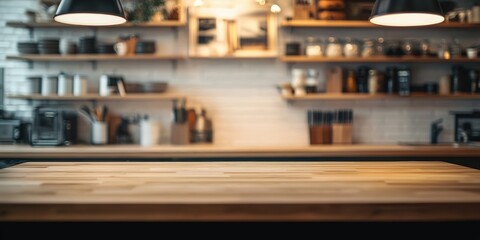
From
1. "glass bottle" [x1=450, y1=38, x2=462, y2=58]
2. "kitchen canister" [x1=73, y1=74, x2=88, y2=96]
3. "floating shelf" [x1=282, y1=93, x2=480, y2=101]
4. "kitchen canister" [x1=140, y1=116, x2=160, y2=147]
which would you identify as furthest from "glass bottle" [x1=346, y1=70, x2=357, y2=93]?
"kitchen canister" [x1=73, y1=74, x2=88, y2=96]

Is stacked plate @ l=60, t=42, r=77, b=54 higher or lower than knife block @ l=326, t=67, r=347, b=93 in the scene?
higher

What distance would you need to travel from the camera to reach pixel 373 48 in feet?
16.5

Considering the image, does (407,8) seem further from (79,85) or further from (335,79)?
(79,85)

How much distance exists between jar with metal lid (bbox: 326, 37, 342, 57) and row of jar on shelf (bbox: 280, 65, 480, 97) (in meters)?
0.19

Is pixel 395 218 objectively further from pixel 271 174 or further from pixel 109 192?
pixel 109 192

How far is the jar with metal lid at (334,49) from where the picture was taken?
195 inches

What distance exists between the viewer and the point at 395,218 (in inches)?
74.9

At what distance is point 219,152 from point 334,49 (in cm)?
A: 154

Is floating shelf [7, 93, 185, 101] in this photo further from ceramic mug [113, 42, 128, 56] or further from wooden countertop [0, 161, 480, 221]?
wooden countertop [0, 161, 480, 221]

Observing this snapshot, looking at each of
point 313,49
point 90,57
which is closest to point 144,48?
point 90,57

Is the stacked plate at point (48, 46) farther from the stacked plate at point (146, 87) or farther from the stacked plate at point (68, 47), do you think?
the stacked plate at point (146, 87)

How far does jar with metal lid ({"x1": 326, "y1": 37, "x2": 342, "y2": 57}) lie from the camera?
4.96 metres

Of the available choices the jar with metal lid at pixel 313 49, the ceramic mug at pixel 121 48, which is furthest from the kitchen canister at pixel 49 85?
the jar with metal lid at pixel 313 49

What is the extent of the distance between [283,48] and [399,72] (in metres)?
1.18
